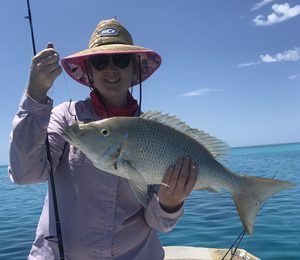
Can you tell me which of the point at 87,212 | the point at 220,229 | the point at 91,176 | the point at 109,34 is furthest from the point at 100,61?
the point at 220,229

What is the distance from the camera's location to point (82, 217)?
2738 millimetres

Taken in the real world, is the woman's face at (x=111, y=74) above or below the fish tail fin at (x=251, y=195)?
above

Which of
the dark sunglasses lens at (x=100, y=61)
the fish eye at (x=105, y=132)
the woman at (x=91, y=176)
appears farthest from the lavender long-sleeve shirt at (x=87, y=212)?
the dark sunglasses lens at (x=100, y=61)

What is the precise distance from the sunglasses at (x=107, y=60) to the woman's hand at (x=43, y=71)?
0.58 metres

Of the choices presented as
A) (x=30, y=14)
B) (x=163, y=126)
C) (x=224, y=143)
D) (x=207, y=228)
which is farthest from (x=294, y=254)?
(x=30, y=14)

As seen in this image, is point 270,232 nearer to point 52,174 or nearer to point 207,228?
point 207,228

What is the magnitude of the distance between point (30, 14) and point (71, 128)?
5.46ft

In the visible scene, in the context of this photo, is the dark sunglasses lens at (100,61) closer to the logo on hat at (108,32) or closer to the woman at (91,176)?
the woman at (91,176)

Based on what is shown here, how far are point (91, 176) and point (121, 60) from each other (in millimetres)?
942

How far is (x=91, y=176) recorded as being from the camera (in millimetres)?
2795

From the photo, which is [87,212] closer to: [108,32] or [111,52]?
[111,52]

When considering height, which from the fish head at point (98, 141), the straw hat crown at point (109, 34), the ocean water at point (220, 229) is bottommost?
the ocean water at point (220, 229)

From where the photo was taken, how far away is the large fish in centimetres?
247

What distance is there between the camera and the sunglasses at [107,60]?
295cm
